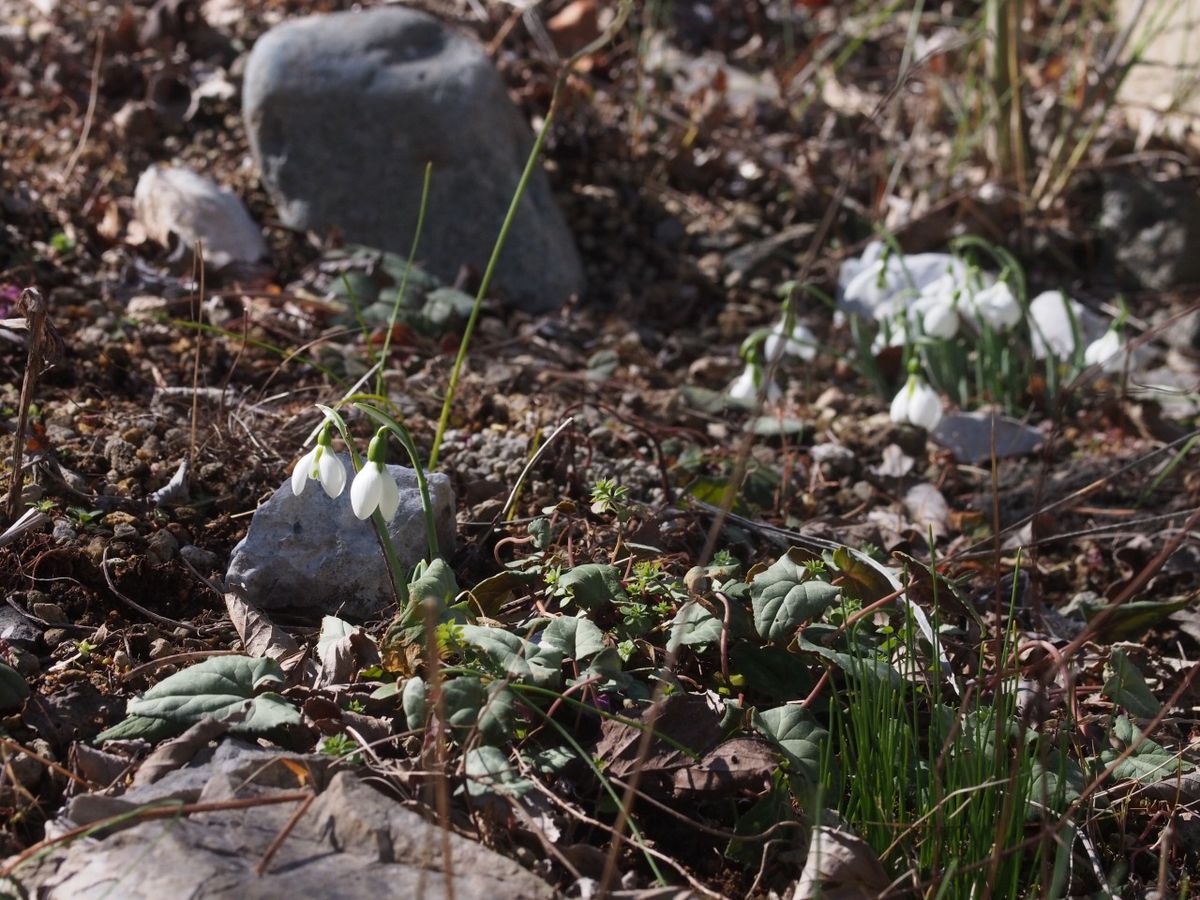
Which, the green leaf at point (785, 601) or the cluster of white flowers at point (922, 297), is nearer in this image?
the green leaf at point (785, 601)

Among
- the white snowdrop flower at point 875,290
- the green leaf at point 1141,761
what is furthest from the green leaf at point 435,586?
the white snowdrop flower at point 875,290

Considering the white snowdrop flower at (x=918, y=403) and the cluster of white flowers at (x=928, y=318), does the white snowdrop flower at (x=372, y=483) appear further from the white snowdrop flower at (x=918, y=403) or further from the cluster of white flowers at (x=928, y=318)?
the white snowdrop flower at (x=918, y=403)

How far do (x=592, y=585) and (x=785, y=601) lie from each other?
0.98ft

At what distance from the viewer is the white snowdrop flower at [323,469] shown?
1788 mm

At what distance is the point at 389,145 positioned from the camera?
3773mm

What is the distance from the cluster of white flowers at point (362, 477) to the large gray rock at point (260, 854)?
429 mm

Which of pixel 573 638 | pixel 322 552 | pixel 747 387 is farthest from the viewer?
pixel 747 387

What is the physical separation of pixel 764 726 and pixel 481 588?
0.53 metres

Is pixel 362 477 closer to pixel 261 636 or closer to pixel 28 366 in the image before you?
pixel 261 636

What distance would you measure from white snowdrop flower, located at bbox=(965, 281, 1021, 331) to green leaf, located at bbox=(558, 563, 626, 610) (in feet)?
6.03

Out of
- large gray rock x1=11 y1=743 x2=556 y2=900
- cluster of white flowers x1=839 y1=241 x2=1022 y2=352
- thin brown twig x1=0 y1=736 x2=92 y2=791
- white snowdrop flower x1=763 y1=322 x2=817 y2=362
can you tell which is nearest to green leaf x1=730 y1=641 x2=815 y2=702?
→ large gray rock x1=11 y1=743 x2=556 y2=900

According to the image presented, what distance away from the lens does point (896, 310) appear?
11.4 feet

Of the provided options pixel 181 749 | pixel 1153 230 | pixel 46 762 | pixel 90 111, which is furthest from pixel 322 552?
pixel 1153 230

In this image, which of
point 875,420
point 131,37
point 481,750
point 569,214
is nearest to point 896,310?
point 875,420
